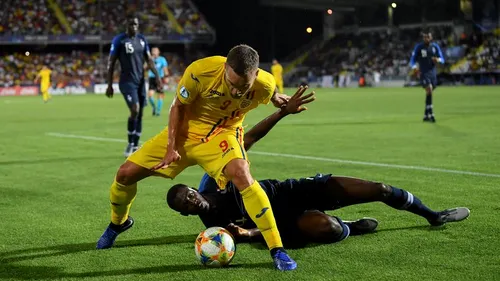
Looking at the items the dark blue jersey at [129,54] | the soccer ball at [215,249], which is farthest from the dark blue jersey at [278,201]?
the dark blue jersey at [129,54]

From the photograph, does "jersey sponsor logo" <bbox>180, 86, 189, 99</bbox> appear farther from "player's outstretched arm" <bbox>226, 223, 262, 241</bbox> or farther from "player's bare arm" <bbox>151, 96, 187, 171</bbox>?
"player's outstretched arm" <bbox>226, 223, 262, 241</bbox>

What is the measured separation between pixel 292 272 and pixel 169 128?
1.47 m

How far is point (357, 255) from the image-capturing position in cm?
530

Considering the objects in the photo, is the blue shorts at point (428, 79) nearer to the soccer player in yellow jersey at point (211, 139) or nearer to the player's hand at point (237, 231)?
the soccer player in yellow jersey at point (211, 139)

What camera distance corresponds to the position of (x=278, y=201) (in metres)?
5.70

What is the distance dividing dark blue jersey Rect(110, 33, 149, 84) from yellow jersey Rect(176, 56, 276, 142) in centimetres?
744

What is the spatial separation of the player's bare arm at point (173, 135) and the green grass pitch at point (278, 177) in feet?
2.43

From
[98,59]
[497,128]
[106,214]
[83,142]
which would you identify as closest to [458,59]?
[98,59]

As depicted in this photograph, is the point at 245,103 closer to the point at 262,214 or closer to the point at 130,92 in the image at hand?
the point at 262,214

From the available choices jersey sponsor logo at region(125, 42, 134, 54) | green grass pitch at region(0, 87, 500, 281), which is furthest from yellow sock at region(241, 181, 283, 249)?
jersey sponsor logo at region(125, 42, 134, 54)

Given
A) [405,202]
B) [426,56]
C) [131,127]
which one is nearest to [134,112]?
[131,127]

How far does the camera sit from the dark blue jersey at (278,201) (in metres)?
5.65

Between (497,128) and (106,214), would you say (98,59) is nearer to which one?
(497,128)

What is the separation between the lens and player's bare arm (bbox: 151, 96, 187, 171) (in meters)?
5.34
